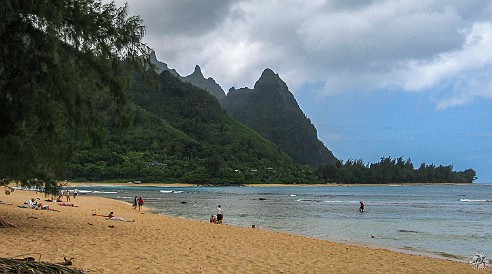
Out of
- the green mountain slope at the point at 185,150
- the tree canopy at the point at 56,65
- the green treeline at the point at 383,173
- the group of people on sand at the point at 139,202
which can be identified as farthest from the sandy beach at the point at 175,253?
the green treeline at the point at 383,173

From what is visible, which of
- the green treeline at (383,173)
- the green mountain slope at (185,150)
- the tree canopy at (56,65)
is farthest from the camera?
the green treeline at (383,173)

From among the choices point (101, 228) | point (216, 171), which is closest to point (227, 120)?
point (216, 171)

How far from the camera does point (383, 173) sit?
186250mm

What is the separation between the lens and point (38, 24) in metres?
7.21

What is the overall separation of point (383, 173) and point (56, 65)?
623 feet

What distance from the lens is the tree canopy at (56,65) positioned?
711 centimetres

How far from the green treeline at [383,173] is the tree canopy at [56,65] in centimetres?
16445

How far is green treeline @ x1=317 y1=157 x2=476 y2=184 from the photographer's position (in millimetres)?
173625

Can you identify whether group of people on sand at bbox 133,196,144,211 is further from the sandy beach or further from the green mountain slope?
the green mountain slope

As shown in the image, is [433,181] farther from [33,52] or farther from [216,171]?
[33,52]

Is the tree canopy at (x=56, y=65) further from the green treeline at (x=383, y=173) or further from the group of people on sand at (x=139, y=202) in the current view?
the green treeline at (x=383, y=173)

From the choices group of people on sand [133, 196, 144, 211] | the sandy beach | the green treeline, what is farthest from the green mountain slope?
the sandy beach

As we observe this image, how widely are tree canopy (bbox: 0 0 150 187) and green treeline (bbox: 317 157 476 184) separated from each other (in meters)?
164

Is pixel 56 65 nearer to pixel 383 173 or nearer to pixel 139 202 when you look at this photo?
pixel 139 202
